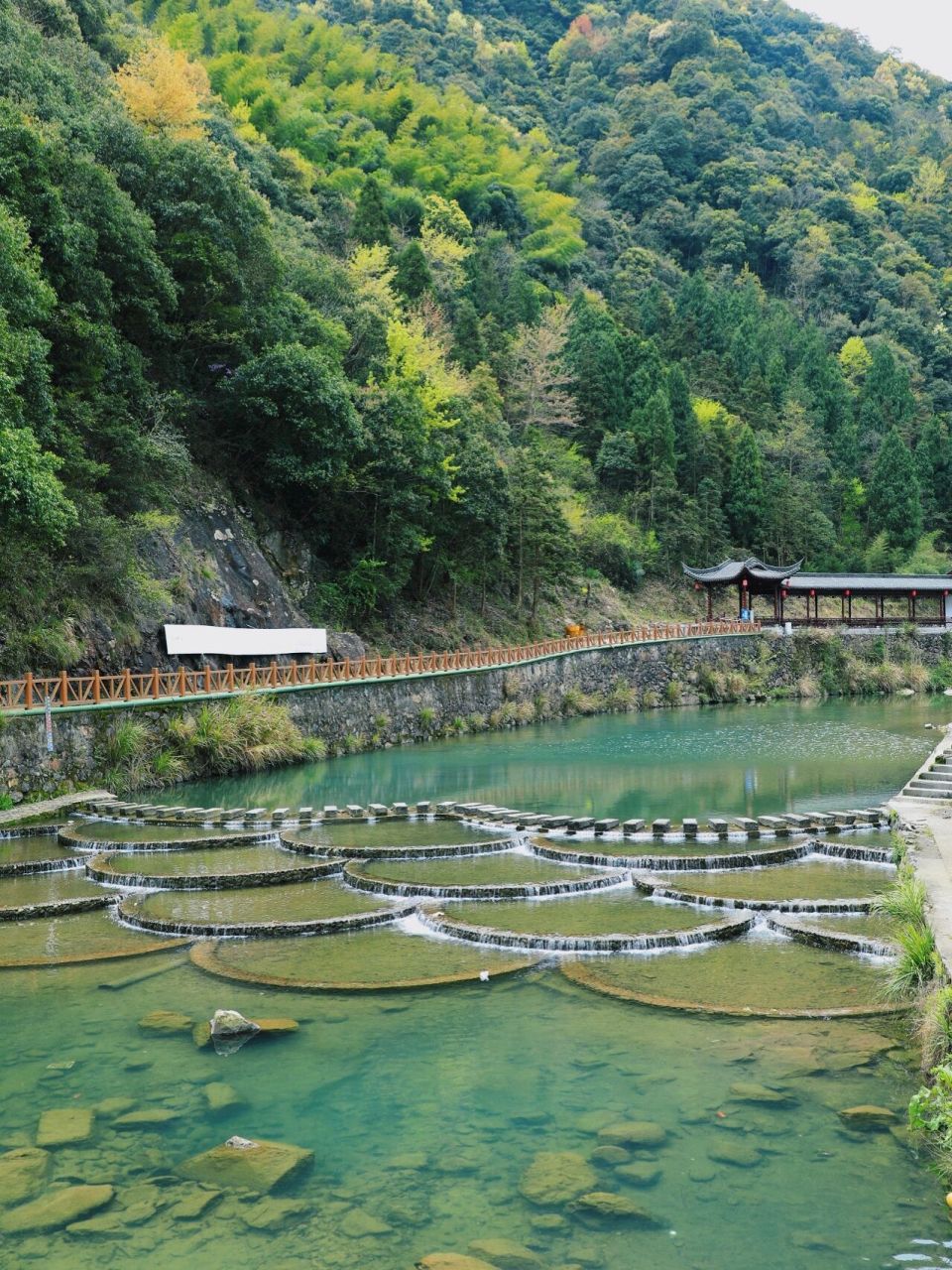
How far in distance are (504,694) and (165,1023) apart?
2902cm

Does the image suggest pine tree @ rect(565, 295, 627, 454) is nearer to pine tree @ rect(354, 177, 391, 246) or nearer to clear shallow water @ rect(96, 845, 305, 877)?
pine tree @ rect(354, 177, 391, 246)

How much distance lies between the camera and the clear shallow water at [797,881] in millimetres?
13117

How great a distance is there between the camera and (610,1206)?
6.10 metres

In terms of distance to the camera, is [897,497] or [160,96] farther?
[897,497]

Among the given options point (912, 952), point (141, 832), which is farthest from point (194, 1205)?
point (141, 832)

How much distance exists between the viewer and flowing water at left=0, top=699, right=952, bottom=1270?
5902 mm

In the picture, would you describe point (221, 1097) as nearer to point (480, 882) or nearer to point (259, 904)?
point (259, 904)

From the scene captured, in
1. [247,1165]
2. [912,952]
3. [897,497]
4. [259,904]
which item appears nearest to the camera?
[247,1165]

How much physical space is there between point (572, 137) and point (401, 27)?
21.1 meters

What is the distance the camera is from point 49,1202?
6.17 metres

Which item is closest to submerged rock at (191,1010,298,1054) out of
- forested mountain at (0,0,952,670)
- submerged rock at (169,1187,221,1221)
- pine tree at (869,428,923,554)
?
submerged rock at (169,1187,221,1221)

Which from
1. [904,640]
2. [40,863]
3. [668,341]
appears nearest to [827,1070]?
[40,863]

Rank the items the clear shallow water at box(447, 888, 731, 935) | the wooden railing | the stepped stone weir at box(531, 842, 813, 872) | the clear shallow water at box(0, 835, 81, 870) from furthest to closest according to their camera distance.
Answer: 1. the wooden railing
2. the clear shallow water at box(0, 835, 81, 870)
3. the stepped stone weir at box(531, 842, 813, 872)
4. the clear shallow water at box(447, 888, 731, 935)

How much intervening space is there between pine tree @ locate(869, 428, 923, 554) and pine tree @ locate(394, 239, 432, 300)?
112ft
